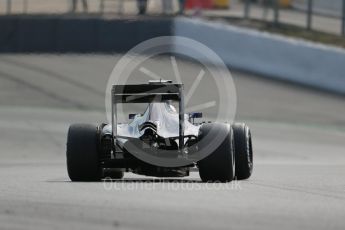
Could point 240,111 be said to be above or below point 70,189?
below

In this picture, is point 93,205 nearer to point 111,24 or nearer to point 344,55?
point 344,55

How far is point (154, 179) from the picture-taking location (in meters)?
13.1

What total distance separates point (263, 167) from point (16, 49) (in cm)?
1040

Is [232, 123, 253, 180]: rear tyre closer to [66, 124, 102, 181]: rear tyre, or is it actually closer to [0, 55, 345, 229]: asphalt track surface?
[0, 55, 345, 229]: asphalt track surface

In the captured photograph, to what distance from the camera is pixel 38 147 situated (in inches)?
754

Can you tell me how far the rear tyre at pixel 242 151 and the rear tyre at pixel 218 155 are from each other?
0.65 m

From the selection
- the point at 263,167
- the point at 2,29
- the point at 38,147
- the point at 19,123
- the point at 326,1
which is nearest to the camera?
the point at 263,167

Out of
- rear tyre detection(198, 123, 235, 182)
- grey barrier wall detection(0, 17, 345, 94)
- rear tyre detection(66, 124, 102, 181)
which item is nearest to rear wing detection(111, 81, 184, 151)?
rear tyre detection(66, 124, 102, 181)

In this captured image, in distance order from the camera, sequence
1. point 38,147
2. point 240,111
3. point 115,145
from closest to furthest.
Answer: point 115,145
point 38,147
point 240,111

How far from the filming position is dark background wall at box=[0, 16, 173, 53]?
25203 millimetres

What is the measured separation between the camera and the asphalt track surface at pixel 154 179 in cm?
823

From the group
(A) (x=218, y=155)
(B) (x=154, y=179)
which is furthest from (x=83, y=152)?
(B) (x=154, y=179)

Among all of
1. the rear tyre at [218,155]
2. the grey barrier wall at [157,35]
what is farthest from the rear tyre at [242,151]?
the grey barrier wall at [157,35]

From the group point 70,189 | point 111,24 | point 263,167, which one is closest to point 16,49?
point 111,24
